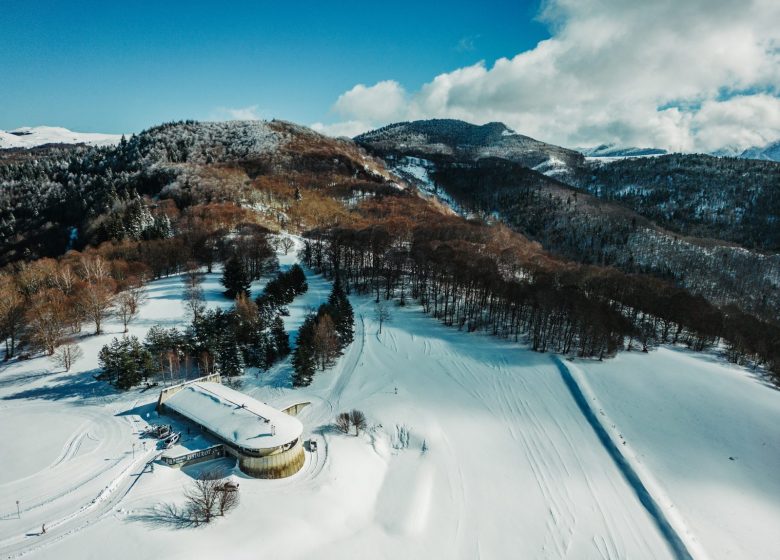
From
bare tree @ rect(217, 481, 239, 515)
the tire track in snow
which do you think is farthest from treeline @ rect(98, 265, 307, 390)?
the tire track in snow

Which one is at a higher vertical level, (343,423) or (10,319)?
(10,319)

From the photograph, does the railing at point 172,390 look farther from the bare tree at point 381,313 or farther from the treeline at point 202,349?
the bare tree at point 381,313

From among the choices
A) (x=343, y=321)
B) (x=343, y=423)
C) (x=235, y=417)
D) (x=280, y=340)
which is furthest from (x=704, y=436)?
(x=280, y=340)

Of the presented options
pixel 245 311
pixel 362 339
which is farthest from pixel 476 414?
pixel 245 311

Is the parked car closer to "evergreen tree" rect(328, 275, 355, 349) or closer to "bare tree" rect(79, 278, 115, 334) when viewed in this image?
"evergreen tree" rect(328, 275, 355, 349)

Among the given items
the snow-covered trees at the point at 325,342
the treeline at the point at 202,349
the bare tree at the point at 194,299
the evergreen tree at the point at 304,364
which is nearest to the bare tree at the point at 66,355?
the treeline at the point at 202,349

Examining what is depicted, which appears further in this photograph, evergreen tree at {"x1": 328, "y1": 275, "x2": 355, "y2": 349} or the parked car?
evergreen tree at {"x1": 328, "y1": 275, "x2": 355, "y2": 349}

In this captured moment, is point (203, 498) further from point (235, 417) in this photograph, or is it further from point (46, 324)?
point (46, 324)
